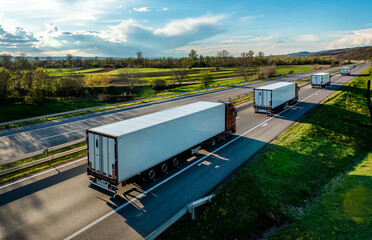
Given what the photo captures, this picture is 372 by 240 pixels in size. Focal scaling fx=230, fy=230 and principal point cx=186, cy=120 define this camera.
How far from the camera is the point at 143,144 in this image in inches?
460

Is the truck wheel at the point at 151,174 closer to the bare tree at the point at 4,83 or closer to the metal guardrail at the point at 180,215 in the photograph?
the metal guardrail at the point at 180,215

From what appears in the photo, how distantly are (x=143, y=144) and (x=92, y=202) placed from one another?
3608mm

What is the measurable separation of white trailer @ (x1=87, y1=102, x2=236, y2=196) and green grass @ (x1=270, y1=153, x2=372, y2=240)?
6822 millimetres

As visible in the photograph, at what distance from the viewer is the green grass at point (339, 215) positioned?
9.64 meters

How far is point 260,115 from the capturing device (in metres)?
28.6

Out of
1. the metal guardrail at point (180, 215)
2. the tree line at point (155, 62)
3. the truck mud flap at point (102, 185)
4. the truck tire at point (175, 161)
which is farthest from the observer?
the tree line at point (155, 62)

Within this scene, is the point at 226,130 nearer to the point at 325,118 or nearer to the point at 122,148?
the point at 122,148

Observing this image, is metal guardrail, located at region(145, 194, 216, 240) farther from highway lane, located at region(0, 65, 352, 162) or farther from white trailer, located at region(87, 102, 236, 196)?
highway lane, located at region(0, 65, 352, 162)

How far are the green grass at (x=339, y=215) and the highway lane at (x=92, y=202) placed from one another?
4595 millimetres

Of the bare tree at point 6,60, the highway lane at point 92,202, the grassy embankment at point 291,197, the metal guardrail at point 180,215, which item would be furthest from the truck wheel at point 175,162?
the bare tree at point 6,60

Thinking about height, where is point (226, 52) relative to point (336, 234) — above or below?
above

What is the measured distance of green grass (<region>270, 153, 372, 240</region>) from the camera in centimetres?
964

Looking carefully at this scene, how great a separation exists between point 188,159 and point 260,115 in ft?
52.1

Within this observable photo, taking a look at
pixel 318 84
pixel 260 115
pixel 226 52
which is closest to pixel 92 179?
pixel 260 115
